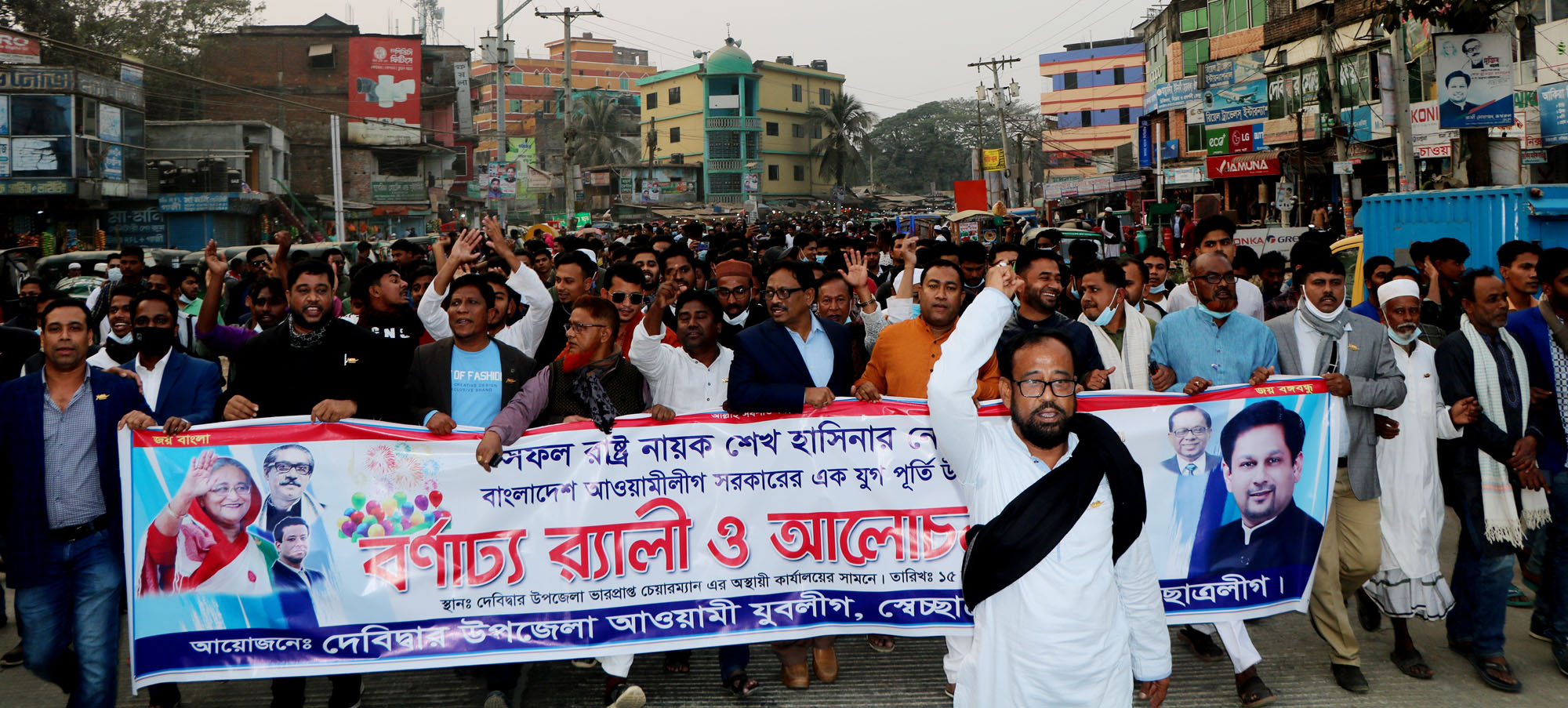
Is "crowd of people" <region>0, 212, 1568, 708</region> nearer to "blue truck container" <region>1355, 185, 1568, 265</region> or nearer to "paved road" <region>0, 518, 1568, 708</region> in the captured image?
"paved road" <region>0, 518, 1568, 708</region>

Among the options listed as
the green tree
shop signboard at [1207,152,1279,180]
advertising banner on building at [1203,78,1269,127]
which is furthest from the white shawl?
the green tree

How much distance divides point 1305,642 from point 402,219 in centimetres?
5556

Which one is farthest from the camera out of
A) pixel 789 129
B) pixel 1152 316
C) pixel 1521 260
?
pixel 789 129

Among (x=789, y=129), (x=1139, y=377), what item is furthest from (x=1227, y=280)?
(x=789, y=129)

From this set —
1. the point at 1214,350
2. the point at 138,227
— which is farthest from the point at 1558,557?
the point at 138,227

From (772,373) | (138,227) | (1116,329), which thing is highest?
(138,227)

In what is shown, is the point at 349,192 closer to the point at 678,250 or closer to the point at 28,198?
the point at 28,198

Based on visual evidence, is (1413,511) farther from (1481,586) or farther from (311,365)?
(311,365)

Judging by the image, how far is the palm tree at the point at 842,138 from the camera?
8612 cm

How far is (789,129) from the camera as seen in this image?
8925 centimetres

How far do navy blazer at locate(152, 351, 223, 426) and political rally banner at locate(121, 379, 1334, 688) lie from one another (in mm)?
238

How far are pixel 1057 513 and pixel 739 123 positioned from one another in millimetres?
83487

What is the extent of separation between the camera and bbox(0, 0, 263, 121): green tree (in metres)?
42.5

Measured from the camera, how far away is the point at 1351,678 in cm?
504
